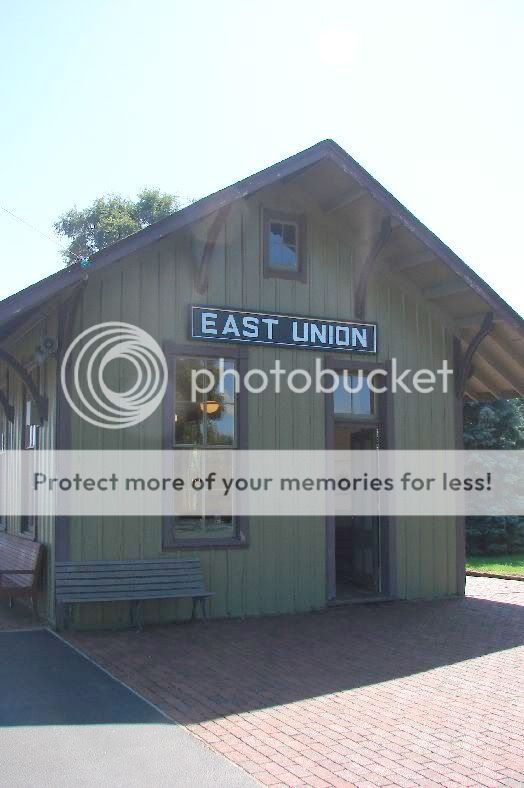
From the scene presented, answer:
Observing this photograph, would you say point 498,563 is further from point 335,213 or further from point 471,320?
point 335,213

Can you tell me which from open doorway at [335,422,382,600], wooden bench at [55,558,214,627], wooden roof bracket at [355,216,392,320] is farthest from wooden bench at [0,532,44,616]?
wooden roof bracket at [355,216,392,320]

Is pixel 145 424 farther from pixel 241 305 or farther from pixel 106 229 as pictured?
pixel 106 229

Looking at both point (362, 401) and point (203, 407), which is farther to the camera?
point (362, 401)

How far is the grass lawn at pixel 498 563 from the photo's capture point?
55.3 feet

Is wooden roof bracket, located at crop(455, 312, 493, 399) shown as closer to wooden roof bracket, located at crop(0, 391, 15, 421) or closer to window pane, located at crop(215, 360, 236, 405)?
window pane, located at crop(215, 360, 236, 405)

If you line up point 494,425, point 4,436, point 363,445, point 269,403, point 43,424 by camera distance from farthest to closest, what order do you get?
point 494,425
point 4,436
point 363,445
point 269,403
point 43,424

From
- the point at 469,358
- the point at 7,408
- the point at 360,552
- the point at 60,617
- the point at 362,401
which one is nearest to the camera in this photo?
the point at 60,617

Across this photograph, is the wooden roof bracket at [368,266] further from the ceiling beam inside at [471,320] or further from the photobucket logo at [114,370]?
the photobucket logo at [114,370]

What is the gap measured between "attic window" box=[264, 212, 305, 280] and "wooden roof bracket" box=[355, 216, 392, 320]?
0.89 m

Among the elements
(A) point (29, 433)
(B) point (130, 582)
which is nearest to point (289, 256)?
(A) point (29, 433)

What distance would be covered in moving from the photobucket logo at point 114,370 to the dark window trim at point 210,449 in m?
0.13

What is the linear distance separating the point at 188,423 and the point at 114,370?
3.77 feet

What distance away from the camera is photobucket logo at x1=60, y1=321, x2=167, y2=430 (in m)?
9.68

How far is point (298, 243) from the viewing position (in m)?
11.3
